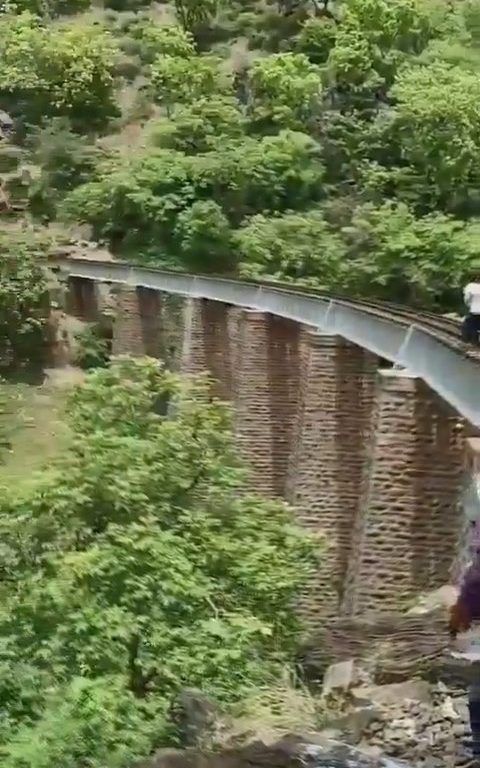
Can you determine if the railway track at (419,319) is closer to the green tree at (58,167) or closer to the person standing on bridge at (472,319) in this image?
the person standing on bridge at (472,319)

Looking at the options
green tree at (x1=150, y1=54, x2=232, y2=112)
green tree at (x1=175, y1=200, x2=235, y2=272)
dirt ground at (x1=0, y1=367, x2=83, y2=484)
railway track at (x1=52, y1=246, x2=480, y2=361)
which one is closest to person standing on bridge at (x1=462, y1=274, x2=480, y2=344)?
railway track at (x1=52, y1=246, x2=480, y2=361)

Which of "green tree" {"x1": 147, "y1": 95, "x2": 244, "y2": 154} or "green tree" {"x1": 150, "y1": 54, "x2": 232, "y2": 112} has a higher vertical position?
"green tree" {"x1": 150, "y1": 54, "x2": 232, "y2": 112}

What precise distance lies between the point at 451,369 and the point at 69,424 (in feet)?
15.8

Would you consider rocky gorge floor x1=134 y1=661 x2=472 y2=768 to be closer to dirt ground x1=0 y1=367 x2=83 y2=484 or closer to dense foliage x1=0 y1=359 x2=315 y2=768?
dense foliage x1=0 y1=359 x2=315 y2=768

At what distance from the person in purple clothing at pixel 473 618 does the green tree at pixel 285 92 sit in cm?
2551

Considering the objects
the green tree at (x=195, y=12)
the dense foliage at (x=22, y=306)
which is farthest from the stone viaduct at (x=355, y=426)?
the green tree at (x=195, y=12)

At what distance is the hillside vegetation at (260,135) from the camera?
22500 mm

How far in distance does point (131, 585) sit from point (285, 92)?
23.3m

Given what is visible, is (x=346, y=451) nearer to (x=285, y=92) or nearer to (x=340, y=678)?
(x=340, y=678)

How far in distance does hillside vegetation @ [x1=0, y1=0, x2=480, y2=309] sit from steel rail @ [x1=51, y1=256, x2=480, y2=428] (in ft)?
15.4

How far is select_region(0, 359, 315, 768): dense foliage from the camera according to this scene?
26.7 feet

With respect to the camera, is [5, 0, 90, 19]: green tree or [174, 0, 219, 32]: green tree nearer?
[174, 0, 219, 32]: green tree

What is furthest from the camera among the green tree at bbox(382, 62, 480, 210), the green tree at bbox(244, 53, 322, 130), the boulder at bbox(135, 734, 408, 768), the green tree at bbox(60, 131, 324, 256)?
the green tree at bbox(244, 53, 322, 130)

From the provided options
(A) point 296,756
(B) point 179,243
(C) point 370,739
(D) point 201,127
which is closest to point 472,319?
(C) point 370,739
